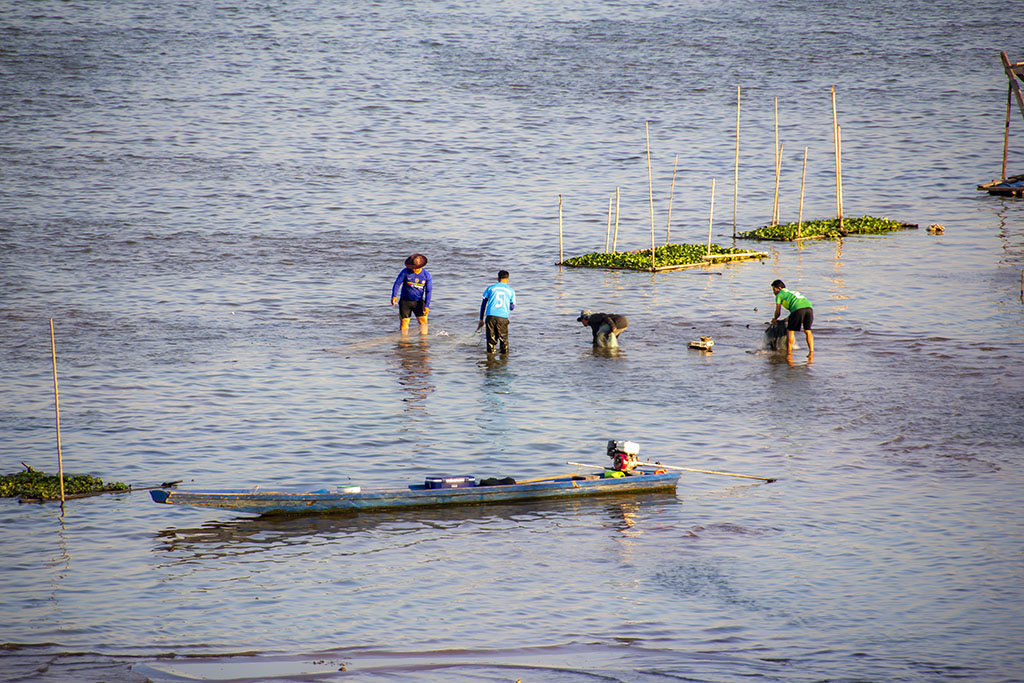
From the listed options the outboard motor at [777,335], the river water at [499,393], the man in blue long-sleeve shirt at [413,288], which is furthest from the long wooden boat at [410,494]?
the man in blue long-sleeve shirt at [413,288]

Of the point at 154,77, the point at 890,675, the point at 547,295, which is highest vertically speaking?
the point at 154,77

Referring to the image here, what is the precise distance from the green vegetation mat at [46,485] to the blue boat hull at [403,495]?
1450mm

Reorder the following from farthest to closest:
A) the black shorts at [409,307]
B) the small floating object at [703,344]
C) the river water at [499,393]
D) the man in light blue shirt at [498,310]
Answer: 1. the black shorts at [409,307]
2. the small floating object at [703,344]
3. the man in light blue shirt at [498,310]
4. the river water at [499,393]

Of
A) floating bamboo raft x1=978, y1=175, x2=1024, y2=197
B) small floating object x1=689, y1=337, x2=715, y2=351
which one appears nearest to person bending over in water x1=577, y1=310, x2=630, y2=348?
small floating object x1=689, y1=337, x2=715, y2=351

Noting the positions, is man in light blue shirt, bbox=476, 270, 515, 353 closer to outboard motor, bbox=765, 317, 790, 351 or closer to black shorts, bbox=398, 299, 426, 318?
black shorts, bbox=398, 299, 426, 318

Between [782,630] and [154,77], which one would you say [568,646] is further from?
[154,77]

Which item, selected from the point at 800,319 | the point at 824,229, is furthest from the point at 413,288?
the point at 824,229

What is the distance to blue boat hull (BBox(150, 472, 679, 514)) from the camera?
48.6 ft

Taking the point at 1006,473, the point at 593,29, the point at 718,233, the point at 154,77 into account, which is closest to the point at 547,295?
the point at 718,233

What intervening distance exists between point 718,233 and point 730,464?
752 inches

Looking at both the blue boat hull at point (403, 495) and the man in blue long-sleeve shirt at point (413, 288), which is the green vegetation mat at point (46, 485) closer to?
the blue boat hull at point (403, 495)

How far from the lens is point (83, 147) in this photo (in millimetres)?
46312

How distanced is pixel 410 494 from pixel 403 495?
9 cm

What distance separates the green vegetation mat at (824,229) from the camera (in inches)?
1335
